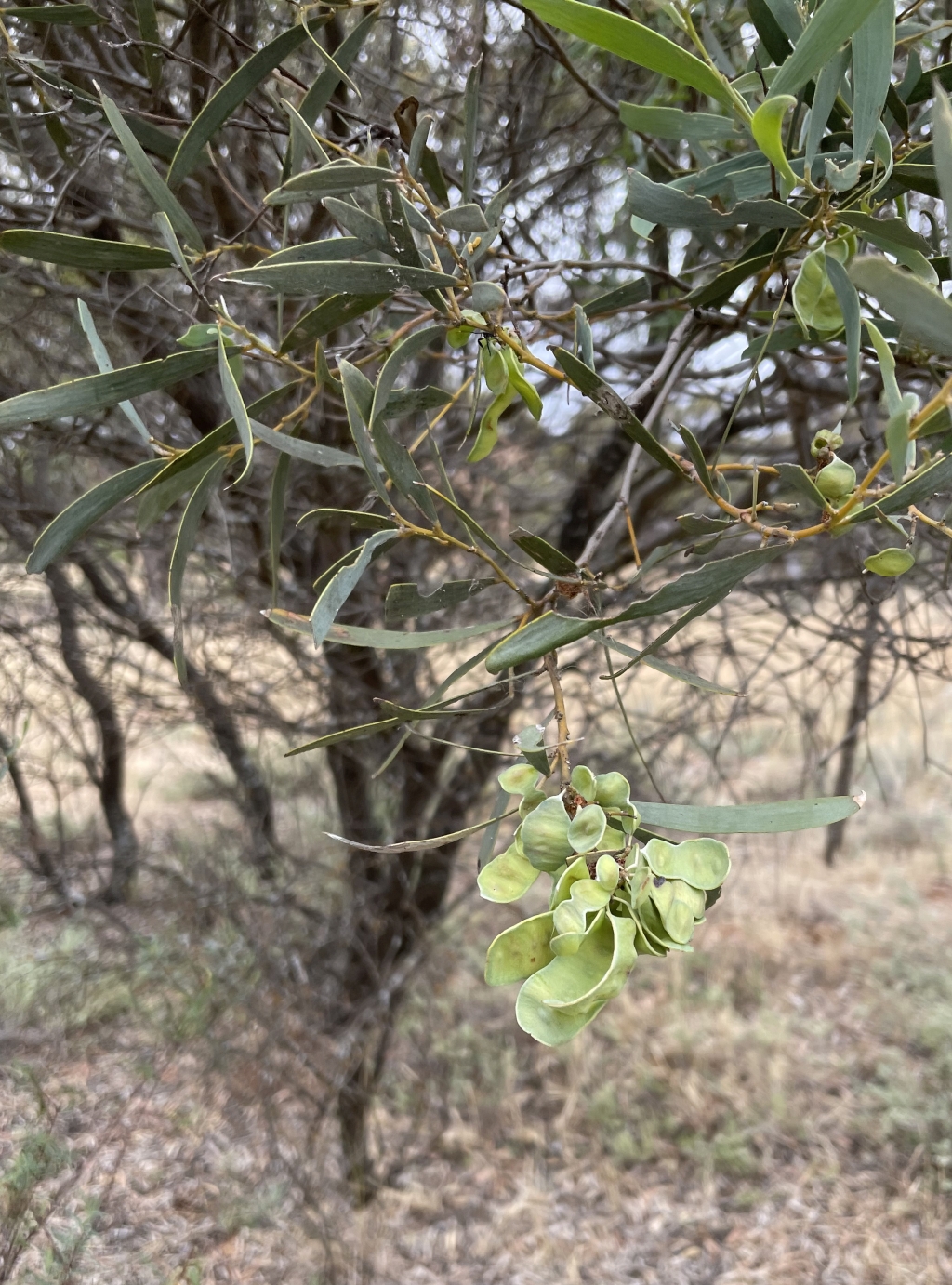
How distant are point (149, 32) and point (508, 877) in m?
0.61

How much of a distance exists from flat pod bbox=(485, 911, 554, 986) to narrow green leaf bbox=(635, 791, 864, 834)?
69 millimetres

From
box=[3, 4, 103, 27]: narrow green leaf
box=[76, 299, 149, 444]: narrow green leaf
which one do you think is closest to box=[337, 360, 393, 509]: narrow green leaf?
box=[76, 299, 149, 444]: narrow green leaf

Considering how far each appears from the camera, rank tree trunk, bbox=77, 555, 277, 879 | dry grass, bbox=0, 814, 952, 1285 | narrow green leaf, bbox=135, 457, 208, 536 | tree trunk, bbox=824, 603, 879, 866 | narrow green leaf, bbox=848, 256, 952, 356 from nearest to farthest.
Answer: narrow green leaf, bbox=848, 256, 952, 356
narrow green leaf, bbox=135, 457, 208, 536
tree trunk, bbox=824, 603, 879, 866
dry grass, bbox=0, 814, 952, 1285
tree trunk, bbox=77, 555, 277, 879

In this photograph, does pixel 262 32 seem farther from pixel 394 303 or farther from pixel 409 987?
pixel 409 987

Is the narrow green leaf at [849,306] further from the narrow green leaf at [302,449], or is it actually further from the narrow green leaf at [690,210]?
the narrow green leaf at [302,449]

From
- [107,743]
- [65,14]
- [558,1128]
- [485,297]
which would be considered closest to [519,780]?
[485,297]

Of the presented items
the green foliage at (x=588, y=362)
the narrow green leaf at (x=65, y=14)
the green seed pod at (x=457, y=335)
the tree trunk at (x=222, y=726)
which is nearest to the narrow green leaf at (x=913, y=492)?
the green foliage at (x=588, y=362)

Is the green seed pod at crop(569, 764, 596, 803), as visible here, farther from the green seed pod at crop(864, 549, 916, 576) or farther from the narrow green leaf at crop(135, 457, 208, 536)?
the narrow green leaf at crop(135, 457, 208, 536)

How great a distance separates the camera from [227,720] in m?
1.61

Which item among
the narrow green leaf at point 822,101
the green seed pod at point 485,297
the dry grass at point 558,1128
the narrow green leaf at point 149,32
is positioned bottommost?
the dry grass at point 558,1128

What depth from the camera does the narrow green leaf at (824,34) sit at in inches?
10.8

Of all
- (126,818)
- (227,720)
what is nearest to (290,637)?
(227,720)

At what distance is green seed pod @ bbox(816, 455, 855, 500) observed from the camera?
0.34 meters

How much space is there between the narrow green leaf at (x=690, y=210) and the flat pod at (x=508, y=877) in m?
0.30
